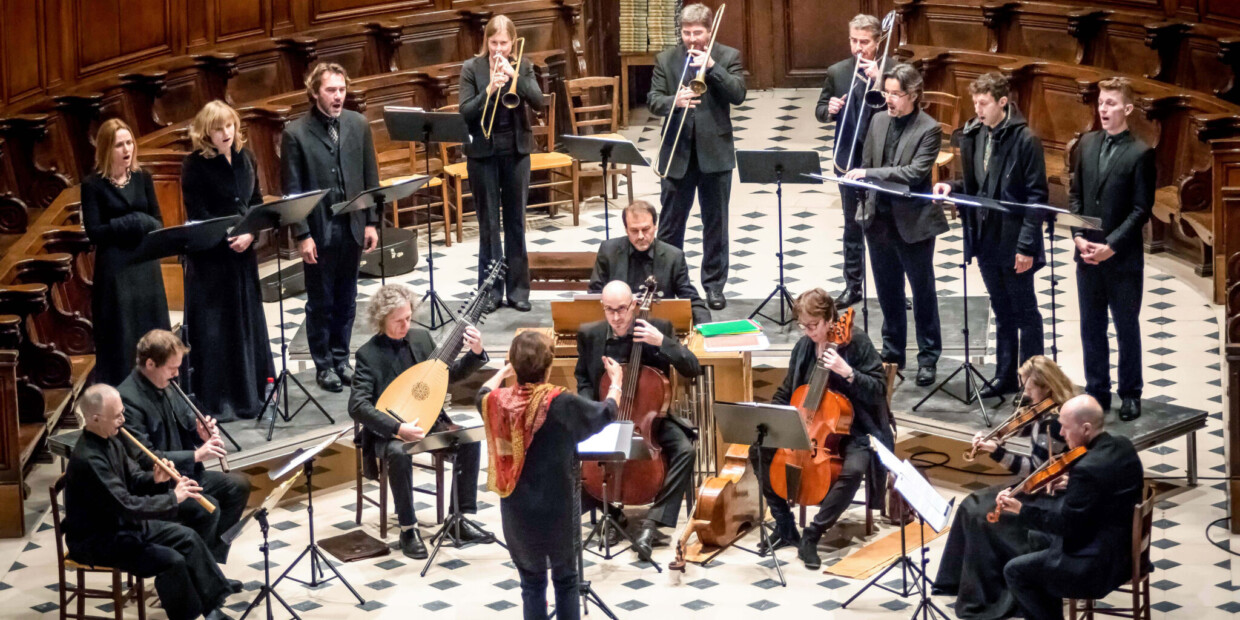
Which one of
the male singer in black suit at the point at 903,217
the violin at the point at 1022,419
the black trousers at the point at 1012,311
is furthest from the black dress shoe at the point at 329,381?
the violin at the point at 1022,419

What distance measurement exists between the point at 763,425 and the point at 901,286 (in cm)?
168

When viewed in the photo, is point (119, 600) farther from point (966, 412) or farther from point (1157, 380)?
point (1157, 380)

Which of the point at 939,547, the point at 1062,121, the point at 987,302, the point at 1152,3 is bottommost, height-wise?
the point at 939,547

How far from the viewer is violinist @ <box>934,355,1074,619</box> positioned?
256 inches

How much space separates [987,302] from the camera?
9.14 meters

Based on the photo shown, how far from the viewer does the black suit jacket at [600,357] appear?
7.36 metres

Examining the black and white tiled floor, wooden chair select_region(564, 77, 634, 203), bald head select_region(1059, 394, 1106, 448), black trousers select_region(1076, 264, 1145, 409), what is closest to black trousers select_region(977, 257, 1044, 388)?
black trousers select_region(1076, 264, 1145, 409)

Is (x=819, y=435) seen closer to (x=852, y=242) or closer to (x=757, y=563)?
(x=757, y=563)

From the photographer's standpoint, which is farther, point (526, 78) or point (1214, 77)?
point (1214, 77)

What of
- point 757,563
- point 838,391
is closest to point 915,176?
point 838,391

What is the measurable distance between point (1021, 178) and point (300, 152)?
3.37 metres

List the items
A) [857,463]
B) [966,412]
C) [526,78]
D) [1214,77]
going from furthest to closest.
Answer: [1214,77] < [526,78] < [966,412] < [857,463]

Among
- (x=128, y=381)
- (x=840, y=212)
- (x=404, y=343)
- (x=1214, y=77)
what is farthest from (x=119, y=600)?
(x=1214, y=77)

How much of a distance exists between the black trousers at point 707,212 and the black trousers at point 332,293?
1682 mm
